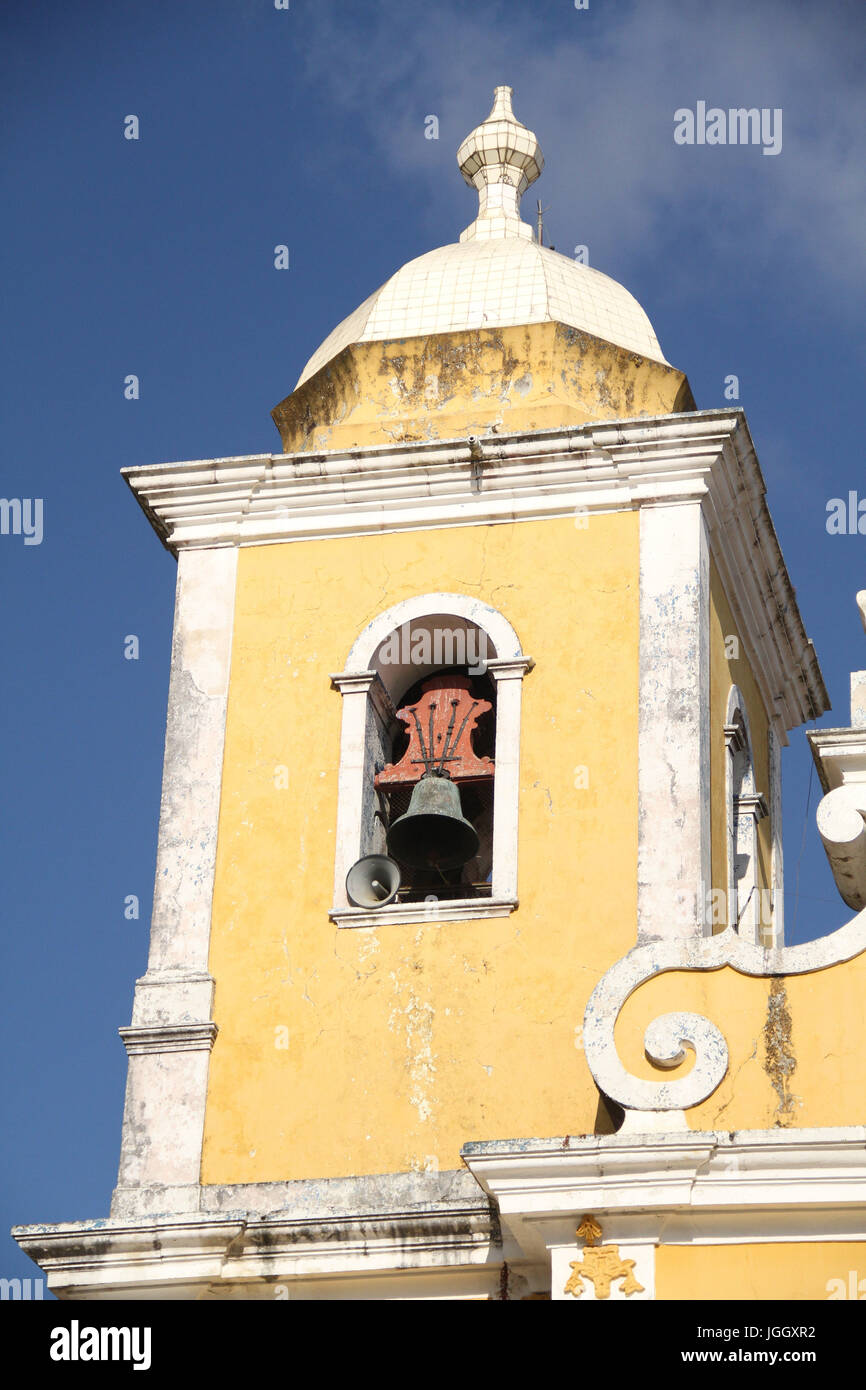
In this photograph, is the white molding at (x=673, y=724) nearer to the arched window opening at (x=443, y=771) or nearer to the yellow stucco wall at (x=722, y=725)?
the yellow stucco wall at (x=722, y=725)

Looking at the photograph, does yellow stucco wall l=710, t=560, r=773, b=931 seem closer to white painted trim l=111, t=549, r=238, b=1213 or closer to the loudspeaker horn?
the loudspeaker horn

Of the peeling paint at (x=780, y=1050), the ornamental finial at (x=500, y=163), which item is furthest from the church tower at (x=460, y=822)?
the ornamental finial at (x=500, y=163)

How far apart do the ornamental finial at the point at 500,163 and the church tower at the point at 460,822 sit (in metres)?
0.90

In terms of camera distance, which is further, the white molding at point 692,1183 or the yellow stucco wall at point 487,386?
the yellow stucco wall at point 487,386

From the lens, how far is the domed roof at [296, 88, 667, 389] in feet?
55.6

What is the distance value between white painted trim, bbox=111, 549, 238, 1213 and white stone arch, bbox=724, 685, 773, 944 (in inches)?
106

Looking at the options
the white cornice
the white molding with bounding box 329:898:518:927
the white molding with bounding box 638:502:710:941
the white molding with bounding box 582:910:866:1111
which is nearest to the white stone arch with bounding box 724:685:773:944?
the white cornice

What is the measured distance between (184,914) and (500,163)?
5618 millimetres

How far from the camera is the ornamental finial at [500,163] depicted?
18.4 m
